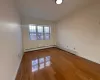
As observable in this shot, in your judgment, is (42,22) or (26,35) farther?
(42,22)

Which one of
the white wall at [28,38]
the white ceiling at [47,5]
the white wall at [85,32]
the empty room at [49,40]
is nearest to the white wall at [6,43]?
the empty room at [49,40]

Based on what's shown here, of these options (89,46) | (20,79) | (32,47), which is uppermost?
(89,46)

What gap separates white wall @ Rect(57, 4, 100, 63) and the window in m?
1.67

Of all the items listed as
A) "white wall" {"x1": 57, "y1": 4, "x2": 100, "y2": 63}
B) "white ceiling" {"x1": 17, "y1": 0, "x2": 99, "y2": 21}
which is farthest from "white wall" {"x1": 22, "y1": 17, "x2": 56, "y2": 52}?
"white wall" {"x1": 57, "y1": 4, "x2": 100, "y2": 63}

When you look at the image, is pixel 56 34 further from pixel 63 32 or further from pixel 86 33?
pixel 86 33

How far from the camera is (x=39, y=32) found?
5133 millimetres

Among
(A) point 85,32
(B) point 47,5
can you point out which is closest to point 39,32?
(B) point 47,5

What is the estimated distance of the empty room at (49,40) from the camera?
1.70m

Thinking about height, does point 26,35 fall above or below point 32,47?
above

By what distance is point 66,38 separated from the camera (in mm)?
4492

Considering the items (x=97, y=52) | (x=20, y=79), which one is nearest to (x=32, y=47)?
(x=20, y=79)

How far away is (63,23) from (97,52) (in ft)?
9.01

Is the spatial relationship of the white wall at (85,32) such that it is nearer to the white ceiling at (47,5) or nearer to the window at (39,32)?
the white ceiling at (47,5)

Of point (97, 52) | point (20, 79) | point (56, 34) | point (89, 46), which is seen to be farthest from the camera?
point (56, 34)
